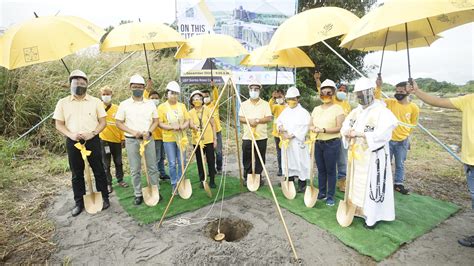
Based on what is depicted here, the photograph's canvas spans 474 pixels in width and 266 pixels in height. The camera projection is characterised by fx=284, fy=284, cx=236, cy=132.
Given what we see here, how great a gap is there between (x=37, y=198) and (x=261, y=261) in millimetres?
4120

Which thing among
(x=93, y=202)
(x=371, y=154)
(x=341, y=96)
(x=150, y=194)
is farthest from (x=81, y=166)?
(x=341, y=96)

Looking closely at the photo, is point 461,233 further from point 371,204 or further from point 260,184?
point 260,184

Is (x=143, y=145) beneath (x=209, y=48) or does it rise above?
beneath

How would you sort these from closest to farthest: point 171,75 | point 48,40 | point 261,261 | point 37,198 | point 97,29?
1. point 261,261
2. point 48,40
3. point 97,29
4. point 37,198
5. point 171,75

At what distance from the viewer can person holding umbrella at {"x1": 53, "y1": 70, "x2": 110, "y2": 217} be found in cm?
389

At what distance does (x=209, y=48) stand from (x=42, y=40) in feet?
7.30

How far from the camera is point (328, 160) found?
4199mm

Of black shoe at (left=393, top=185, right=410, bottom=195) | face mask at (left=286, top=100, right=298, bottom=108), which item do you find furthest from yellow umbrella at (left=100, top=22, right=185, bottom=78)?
black shoe at (left=393, top=185, right=410, bottom=195)

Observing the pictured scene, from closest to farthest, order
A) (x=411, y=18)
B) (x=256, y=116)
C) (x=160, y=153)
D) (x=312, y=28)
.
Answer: (x=411, y=18) < (x=312, y=28) < (x=256, y=116) < (x=160, y=153)

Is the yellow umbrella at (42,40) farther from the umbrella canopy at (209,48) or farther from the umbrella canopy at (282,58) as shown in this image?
the umbrella canopy at (282,58)

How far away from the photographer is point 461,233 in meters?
3.63

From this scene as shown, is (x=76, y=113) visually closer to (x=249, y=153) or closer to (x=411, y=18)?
(x=249, y=153)

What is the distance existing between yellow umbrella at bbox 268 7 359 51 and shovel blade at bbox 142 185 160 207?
2.82 metres

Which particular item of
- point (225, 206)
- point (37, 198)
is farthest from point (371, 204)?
point (37, 198)
